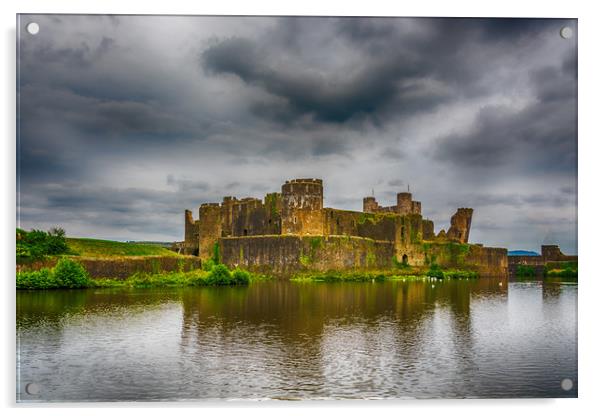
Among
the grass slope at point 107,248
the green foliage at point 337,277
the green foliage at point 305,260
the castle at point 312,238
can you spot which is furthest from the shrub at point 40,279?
the green foliage at point 305,260

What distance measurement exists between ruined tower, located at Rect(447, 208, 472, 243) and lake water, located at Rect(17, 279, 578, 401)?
97.1 ft

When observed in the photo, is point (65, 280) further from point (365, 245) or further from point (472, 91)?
point (365, 245)

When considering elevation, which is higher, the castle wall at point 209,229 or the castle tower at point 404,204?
the castle tower at point 404,204

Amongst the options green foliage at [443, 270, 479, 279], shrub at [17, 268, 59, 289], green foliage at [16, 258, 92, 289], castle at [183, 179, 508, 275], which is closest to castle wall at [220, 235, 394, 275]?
castle at [183, 179, 508, 275]

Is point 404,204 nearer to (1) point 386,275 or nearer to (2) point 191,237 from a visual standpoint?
(1) point 386,275

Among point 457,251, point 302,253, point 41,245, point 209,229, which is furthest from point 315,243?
point 41,245

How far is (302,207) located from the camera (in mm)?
39031

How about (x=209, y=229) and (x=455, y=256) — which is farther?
(x=455, y=256)

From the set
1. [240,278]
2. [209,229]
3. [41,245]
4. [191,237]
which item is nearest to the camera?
[41,245]

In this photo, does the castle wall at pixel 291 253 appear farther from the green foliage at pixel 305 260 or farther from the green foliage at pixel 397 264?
the green foliage at pixel 397 264

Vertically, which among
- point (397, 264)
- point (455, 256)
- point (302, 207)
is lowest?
point (397, 264)

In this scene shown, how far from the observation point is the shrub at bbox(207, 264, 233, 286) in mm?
28188

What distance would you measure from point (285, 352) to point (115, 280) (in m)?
15.1

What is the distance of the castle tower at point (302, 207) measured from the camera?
38.7 metres
